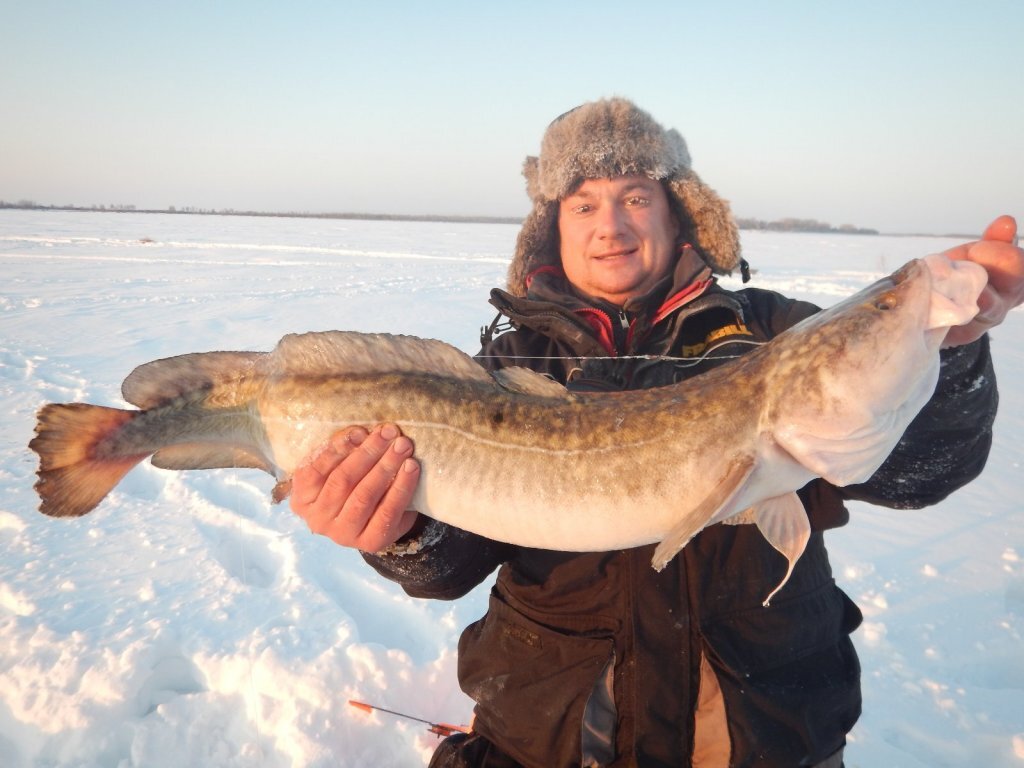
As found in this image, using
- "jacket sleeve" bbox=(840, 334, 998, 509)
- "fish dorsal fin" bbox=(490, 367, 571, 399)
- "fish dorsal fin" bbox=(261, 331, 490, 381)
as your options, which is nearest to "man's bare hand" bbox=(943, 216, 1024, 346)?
"jacket sleeve" bbox=(840, 334, 998, 509)

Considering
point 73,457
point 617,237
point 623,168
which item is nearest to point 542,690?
point 73,457

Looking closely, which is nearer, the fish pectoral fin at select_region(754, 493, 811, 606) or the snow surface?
the fish pectoral fin at select_region(754, 493, 811, 606)

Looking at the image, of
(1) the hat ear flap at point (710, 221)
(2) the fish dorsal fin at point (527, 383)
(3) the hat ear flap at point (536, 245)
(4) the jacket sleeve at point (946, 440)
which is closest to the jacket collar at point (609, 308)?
(1) the hat ear flap at point (710, 221)

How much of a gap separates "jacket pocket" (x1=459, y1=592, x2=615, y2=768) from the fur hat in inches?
68.6

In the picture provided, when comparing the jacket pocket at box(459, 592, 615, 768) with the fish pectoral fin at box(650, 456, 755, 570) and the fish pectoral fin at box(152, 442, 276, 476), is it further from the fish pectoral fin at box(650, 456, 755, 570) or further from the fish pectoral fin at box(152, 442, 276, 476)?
the fish pectoral fin at box(152, 442, 276, 476)

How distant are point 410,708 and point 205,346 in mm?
6993

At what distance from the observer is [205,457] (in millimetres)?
2281

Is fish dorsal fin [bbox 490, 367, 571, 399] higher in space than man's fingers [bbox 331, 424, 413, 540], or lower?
higher

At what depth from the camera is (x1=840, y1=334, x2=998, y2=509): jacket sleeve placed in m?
2.03

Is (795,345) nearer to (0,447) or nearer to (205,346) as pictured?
(0,447)

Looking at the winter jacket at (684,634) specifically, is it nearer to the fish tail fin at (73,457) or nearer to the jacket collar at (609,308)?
the jacket collar at (609,308)

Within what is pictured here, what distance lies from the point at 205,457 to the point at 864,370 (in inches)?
85.5

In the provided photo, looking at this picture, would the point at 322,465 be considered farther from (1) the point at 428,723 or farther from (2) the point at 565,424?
(1) the point at 428,723

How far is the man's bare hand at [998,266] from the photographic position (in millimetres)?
1725
